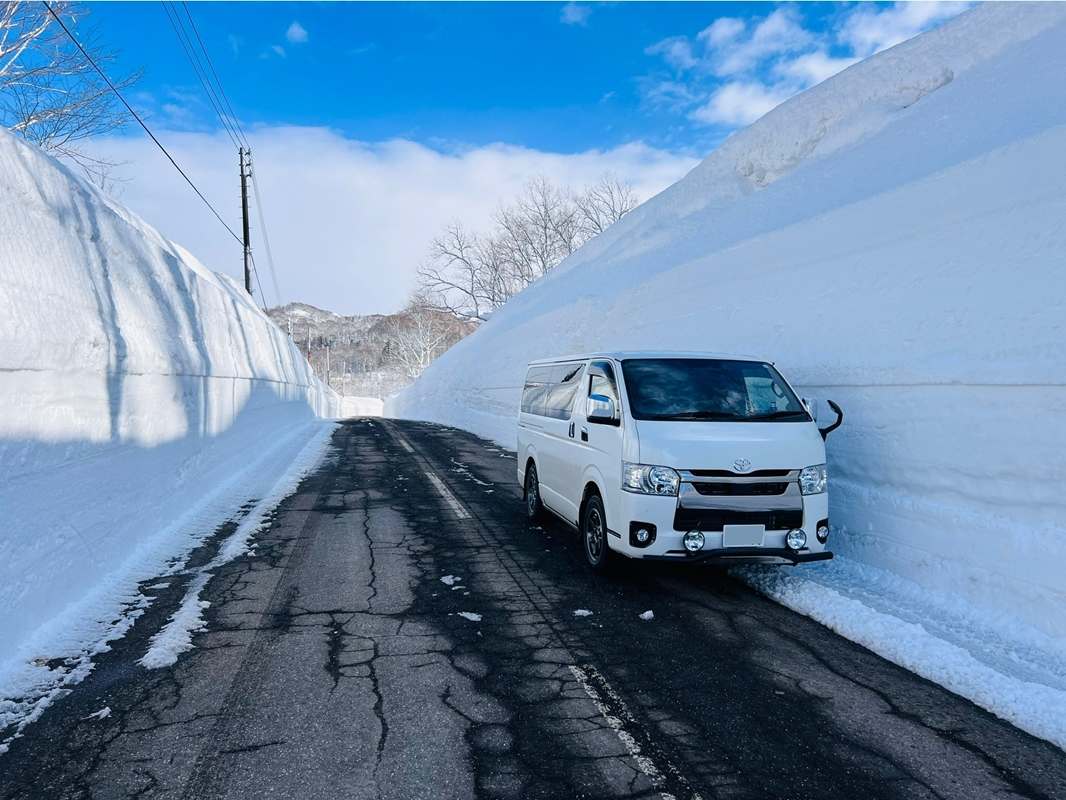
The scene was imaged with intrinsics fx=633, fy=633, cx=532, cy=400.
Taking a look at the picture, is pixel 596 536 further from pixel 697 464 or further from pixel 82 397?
pixel 82 397

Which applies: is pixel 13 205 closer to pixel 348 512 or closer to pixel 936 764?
pixel 348 512

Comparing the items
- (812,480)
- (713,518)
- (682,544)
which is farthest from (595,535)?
(812,480)

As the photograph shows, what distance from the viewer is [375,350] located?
575 feet

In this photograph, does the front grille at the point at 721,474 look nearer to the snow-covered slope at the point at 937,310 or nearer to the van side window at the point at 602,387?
the van side window at the point at 602,387

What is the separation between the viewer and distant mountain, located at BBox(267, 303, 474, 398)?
74.1 metres

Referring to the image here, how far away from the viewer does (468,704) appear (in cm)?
358

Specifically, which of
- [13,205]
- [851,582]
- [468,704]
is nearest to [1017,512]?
[851,582]

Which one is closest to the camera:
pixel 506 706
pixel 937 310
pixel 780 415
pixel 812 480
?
pixel 506 706

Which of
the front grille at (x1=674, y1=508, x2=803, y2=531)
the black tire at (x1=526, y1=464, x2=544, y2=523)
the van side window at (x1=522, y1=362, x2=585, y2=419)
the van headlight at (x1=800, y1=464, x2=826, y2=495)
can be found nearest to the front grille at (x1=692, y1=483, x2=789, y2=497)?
the front grille at (x1=674, y1=508, x2=803, y2=531)

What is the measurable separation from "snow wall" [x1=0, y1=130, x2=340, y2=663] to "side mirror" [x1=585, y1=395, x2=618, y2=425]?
173 inches

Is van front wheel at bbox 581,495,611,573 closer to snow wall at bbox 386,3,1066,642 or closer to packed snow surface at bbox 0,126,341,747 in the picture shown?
snow wall at bbox 386,3,1066,642

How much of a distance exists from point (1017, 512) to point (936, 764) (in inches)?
100

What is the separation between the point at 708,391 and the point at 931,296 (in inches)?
100

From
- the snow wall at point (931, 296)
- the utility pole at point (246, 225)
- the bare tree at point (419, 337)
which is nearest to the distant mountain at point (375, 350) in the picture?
the bare tree at point (419, 337)
